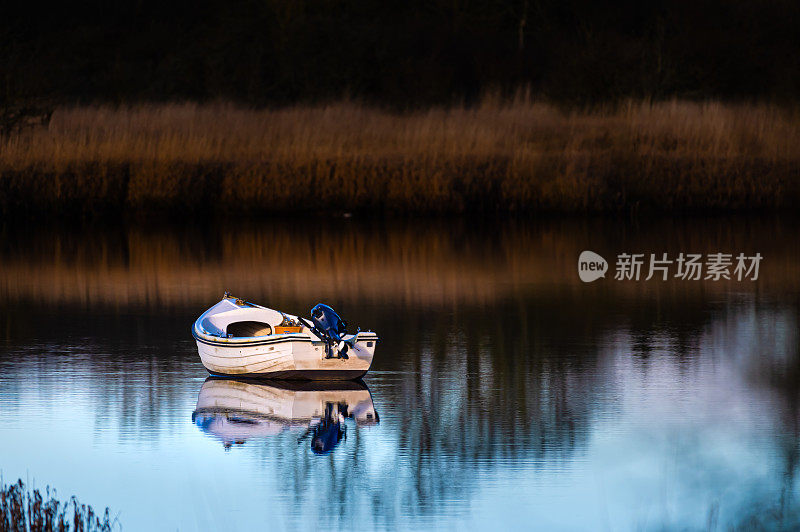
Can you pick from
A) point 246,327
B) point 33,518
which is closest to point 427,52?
point 246,327

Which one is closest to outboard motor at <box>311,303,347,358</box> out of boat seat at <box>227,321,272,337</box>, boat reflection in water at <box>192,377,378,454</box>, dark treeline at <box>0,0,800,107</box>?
boat reflection in water at <box>192,377,378,454</box>

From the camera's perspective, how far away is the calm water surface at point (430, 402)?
277 inches

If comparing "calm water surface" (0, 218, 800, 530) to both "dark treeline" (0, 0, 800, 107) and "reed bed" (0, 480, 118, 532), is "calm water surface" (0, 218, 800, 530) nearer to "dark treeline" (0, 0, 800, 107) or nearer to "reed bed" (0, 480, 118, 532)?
"reed bed" (0, 480, 118, 532)

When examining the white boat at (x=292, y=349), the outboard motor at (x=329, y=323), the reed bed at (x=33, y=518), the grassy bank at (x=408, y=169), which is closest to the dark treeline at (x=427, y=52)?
the grassy bank at (x=408, y=169)

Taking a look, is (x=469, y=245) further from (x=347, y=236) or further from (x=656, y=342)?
(x=656, y=342)

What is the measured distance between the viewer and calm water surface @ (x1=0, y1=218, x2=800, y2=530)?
23.1ft

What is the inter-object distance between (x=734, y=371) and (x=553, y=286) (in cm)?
440

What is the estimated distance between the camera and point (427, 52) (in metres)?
37.6

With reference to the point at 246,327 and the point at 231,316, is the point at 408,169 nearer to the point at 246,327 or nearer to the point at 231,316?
the point at 246,327

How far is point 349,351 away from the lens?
30.6ft

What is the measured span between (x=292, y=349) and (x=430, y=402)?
3.31 feet

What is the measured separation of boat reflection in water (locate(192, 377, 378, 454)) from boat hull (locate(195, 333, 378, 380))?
7cm

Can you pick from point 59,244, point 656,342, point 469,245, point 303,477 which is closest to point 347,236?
point 469,245

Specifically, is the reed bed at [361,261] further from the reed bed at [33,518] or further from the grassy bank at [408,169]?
the reed bed at [33,518]
